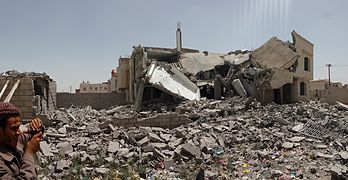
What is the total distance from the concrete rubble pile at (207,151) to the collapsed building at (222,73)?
5.84 meters

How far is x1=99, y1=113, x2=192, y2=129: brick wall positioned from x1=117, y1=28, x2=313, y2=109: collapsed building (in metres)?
5.71

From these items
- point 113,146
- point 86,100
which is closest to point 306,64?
point 86,100

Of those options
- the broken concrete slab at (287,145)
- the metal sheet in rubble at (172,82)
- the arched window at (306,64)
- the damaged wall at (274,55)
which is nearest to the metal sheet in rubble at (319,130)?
the broken concrete slab at (287,145)

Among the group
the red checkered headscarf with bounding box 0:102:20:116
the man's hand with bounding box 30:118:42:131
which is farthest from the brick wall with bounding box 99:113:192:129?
the red checkered headscarf with bounding box 0:102:20:116

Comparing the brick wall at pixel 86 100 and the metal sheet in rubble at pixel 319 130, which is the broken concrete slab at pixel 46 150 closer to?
the metal sheet in rubble at pixel 319 130

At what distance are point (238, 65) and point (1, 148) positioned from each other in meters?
20.5

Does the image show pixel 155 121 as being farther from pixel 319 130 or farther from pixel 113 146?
pixel 319 130

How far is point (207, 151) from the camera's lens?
8375 mm

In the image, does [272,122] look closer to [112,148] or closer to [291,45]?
[112,148]

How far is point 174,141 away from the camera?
9.05 m

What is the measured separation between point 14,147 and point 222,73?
21529mm

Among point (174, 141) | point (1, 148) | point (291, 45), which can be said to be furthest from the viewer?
point (291, 45)

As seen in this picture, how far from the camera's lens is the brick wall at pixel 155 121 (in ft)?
36.7

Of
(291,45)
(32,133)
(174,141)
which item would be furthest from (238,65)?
(32,133)
